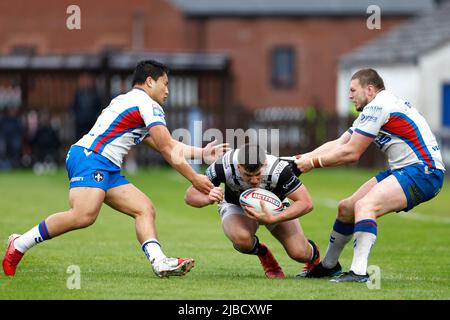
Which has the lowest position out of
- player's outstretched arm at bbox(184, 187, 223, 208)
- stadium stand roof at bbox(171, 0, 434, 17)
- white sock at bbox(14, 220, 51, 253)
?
white sock at bbox(14, 220, 51, 253)

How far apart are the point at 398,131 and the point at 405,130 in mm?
64

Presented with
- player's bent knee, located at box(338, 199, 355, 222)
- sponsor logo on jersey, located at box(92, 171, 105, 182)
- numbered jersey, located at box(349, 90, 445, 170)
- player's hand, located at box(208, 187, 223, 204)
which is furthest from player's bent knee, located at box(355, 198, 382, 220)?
sponsor logo on jersey, located at box(92, 171, 105, 182)

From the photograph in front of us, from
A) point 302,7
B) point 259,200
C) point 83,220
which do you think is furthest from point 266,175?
point 302,7

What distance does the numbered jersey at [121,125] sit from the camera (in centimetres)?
1100

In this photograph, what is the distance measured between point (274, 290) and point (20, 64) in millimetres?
28387

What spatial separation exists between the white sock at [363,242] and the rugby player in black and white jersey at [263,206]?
21.1 inches

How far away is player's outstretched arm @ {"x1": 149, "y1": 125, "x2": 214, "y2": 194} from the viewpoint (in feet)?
35.7

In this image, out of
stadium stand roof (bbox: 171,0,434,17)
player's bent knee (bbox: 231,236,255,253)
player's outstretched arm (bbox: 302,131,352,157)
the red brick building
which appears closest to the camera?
player's bent knee (bbox: 231,236,255,253)

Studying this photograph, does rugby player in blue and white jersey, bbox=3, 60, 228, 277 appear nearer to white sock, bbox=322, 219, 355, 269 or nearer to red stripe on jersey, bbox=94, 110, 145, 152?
red stripe on jersey, bbox=94, 110, 145, 152

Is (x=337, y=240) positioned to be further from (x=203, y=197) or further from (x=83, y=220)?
(x=83, y=220)

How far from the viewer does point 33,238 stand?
11.0m

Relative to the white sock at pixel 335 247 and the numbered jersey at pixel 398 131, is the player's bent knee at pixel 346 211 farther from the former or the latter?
the numbered jersey at pixel 398 131

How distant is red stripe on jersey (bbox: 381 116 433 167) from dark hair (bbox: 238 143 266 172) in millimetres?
1151
